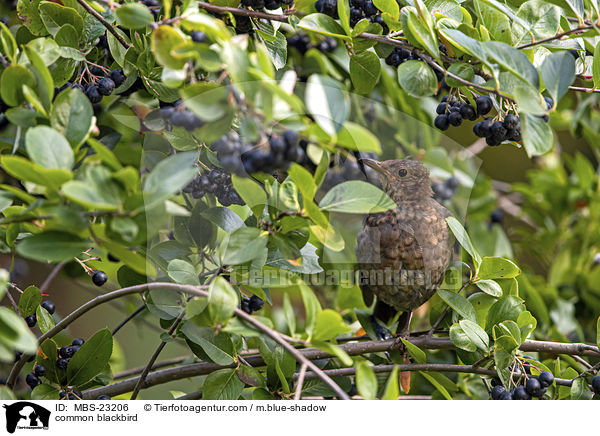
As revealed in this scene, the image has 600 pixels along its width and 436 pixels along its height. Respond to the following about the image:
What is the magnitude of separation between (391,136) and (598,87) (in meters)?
0.68

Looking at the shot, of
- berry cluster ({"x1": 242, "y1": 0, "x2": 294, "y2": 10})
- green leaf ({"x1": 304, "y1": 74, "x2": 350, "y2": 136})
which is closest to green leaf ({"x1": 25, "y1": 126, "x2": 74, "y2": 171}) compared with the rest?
green leaf ({"x1": 304, "y1": 74, "x2": 350, "y2": 136})

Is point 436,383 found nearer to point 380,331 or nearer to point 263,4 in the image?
point 380,331

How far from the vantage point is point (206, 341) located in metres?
0.99

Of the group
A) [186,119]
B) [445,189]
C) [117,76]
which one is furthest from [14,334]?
[445,189]

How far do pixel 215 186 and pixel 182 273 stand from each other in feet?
0.54

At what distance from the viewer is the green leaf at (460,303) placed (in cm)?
107

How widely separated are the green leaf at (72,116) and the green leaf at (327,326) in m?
0.43

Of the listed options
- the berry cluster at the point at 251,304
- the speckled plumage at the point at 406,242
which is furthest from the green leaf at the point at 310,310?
the speckled plumage at the point at 406,242

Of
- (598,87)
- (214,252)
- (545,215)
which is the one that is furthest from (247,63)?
(545,215)

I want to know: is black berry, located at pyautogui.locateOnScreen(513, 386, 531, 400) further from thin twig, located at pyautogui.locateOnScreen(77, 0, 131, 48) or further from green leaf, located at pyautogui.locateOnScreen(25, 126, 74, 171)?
thin twig, located at pyautogui.locateOnScreen(77, 0, 131, 48)

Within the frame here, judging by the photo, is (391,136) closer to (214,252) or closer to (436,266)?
(436,266)

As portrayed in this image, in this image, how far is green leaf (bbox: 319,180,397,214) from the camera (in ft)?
2.56

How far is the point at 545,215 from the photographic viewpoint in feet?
7.32
